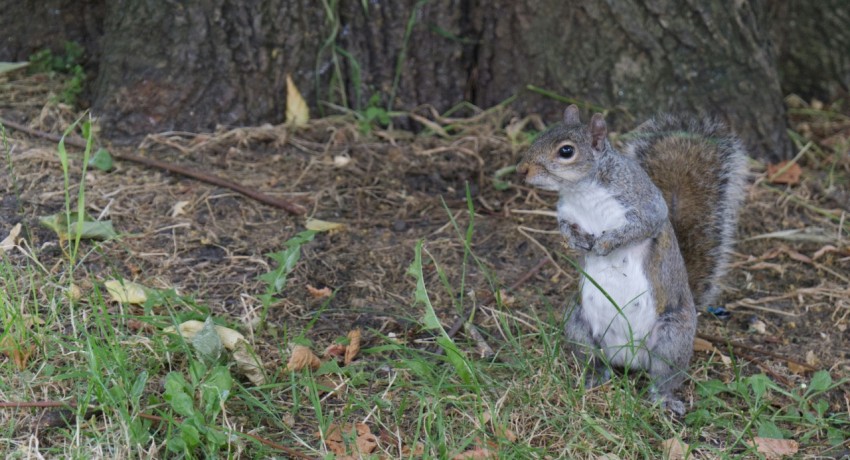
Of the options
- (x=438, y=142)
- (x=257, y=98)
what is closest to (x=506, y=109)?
(x=438, y=142)

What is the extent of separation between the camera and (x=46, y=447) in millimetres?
1976

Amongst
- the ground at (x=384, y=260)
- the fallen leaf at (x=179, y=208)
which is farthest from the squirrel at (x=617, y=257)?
the fallen leaf at (x=179, y=208)

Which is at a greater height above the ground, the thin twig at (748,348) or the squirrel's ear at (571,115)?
the squirrel's ear at (571,115)

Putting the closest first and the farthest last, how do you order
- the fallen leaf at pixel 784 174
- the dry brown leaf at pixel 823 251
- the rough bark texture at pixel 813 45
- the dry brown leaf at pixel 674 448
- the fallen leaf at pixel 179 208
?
1. the dry brown leaf at pixel 674 448
2. the fallen leaf at pixel 179 208
3. the dry brown leaf at pixel 823 251
4. the fallen leaf at pixel 784 174
5. the rough bark texture at pixel 813 45

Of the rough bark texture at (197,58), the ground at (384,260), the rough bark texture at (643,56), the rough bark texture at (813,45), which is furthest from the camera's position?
the rough bark texture at (813,45)

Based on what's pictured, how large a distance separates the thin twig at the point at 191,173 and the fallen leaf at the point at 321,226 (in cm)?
7

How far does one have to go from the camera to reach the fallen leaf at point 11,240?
251 cm

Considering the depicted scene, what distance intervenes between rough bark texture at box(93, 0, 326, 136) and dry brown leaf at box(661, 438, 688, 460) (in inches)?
73.5

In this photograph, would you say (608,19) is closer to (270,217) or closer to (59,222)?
(270,217)

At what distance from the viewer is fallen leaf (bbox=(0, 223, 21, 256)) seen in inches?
98.7

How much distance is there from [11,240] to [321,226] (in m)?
0.85

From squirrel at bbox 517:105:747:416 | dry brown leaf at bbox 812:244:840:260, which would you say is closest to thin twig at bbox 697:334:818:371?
squirrel at bbox 517:105:747:416

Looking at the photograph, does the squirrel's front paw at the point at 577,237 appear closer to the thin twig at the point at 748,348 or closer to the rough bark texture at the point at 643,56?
the thin twig at the point at 748,348

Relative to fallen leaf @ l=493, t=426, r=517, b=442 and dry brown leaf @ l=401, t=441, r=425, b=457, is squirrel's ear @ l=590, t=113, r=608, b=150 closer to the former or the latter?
fallen leaf @ l=493, t=426, r=517, b=442
